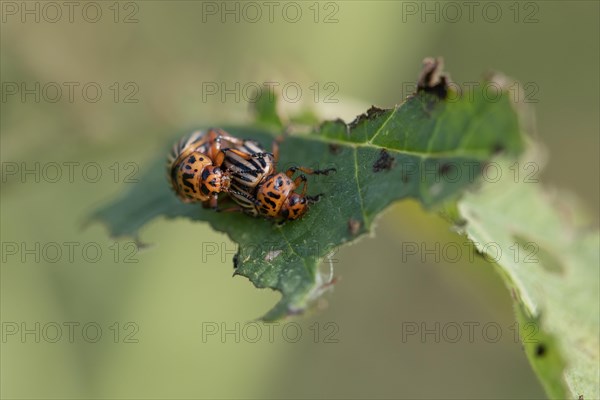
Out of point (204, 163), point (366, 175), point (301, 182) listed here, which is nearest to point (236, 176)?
point (204, 163)

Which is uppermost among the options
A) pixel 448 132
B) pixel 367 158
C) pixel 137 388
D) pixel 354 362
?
pixel 448 132

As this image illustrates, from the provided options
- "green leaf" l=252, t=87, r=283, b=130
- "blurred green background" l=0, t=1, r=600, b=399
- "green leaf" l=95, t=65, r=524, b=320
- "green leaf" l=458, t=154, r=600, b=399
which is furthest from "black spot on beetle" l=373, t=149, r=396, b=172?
"green leaf" l=252, t=87, r=283, b=130

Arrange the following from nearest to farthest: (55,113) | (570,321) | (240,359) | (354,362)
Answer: (570,321), (55,113), (240,359), (354,362)

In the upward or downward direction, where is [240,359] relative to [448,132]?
downward

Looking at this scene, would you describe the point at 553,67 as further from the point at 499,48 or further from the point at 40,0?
the point at 40,0

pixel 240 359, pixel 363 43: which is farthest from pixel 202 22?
pixel 240 359

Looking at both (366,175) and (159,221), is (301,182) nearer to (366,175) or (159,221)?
(366,175)
